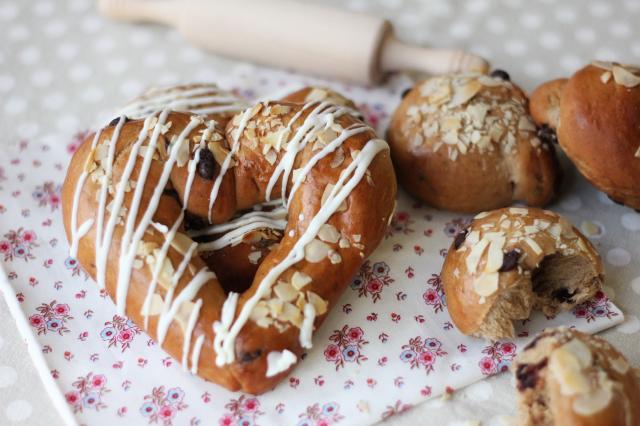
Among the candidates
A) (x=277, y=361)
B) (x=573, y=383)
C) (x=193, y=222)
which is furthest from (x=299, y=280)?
(x=573, y=383)

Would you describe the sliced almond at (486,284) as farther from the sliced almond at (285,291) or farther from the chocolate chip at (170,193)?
the chocolate chip at (170,193)

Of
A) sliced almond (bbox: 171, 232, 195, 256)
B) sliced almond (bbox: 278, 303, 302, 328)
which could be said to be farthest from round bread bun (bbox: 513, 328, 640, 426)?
sliced almond (bbox: 171, 232, 195, 256)

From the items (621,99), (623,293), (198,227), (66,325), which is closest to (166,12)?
(198,227)

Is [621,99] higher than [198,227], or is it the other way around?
[621,99]

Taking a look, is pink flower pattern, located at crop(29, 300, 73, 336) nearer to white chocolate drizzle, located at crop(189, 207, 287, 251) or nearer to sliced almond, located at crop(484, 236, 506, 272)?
white chocolate drizzle, located at crop(189, 207, 287, 251)

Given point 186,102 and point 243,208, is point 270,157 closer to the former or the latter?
point 243,208

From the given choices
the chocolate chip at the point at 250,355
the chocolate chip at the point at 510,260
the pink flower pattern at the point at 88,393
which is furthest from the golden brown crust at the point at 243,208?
the chocolate chip at the point at 510,260

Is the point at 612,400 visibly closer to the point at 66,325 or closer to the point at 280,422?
the point at 280,422
